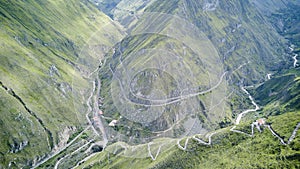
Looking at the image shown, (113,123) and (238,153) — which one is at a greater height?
(113,123)

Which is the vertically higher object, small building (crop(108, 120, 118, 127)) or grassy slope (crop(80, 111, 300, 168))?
small building (crop(108, 120, 118, 127))

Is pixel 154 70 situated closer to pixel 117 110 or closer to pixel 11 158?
pixel 117 110

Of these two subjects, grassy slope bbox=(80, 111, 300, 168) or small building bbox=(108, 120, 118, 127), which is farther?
small building bbox=(108, 120, 118, 127)

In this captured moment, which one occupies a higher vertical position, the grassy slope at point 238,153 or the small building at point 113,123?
the small building at point 113,123

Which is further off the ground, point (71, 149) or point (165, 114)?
point (71, 149)

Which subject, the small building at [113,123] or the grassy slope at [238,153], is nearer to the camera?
the grassy slope at [238,153]

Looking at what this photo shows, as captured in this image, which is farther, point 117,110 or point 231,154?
point 117,110

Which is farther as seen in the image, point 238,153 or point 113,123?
point 113,123

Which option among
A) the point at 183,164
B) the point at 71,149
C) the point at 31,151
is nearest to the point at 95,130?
the point at 71,149

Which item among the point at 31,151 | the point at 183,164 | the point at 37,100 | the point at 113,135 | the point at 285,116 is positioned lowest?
the point at 285,116

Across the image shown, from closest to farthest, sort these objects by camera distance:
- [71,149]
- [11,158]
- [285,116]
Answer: [285,116] < [11,158] < [71,149]

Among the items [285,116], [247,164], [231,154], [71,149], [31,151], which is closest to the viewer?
[247,164]
